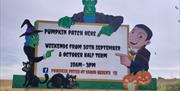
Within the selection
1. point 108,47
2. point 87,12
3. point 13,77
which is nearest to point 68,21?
point 87,12

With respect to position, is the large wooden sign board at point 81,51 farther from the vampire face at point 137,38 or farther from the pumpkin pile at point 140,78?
the pumpkin pile at point 140,78

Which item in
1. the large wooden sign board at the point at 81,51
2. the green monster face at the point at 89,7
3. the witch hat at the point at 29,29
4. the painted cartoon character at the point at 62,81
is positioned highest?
the green monster face at the point at 89,7

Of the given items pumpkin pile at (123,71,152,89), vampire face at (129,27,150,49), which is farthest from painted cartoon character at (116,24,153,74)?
pumpkin pile at (123,71,152,89)

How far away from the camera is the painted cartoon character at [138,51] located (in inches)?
617

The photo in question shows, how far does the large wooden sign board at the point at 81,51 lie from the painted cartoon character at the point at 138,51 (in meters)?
0.21

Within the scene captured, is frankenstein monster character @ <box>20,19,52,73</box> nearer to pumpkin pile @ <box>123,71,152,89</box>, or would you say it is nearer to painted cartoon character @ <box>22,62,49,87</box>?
painted cartoon character @ <box>22,62,49,87</box>

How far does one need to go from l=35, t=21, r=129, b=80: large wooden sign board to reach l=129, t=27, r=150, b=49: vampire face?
231 millimetres

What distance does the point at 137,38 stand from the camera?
15812mm

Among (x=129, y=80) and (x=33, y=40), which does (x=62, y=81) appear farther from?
(x=129, y=80)

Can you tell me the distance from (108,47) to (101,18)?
3.59 ft

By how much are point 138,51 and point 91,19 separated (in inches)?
82.9

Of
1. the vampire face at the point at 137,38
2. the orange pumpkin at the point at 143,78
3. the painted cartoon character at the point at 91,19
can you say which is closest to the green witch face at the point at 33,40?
the painted cartoon character at the point at 91,19

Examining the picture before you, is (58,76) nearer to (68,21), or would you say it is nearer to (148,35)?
(68,21)

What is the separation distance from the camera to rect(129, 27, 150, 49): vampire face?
15.8 metres
